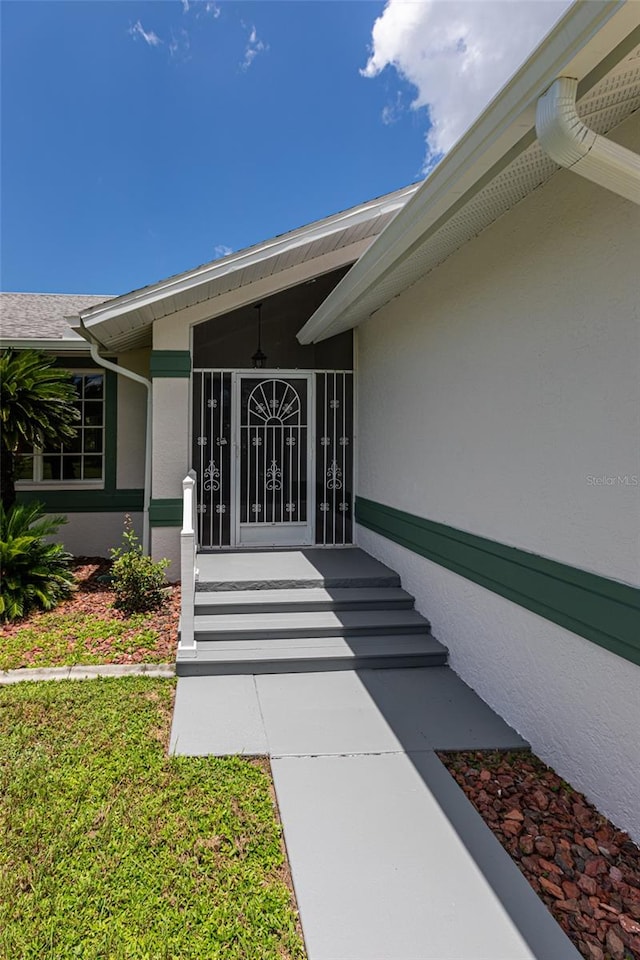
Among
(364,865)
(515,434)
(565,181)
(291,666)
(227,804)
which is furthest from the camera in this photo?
(291,666)

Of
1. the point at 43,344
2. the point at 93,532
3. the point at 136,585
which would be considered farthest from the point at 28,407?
the point at 136,585

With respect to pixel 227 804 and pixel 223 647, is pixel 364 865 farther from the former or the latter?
pixel 223 647

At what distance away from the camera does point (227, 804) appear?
2723mm

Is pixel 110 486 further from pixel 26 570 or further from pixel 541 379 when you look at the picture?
pixel 541 379

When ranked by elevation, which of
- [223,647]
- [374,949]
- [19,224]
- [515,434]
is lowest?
[374,949]

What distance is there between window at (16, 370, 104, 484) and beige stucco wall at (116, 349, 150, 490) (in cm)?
29

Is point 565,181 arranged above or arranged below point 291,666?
above

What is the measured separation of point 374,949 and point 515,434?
2.67m

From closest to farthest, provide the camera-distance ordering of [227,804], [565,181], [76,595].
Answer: [227,804]
[565,181]
[76,595]

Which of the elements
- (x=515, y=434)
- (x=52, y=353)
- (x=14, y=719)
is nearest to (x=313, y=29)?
(x=52, y=353)

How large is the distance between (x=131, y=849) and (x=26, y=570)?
13.1ft

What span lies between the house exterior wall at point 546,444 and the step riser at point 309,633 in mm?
282

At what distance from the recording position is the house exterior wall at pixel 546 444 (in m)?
2.52

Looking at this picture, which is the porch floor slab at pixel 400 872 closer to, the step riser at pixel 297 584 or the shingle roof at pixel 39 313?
the step riser at pixel 297 584
